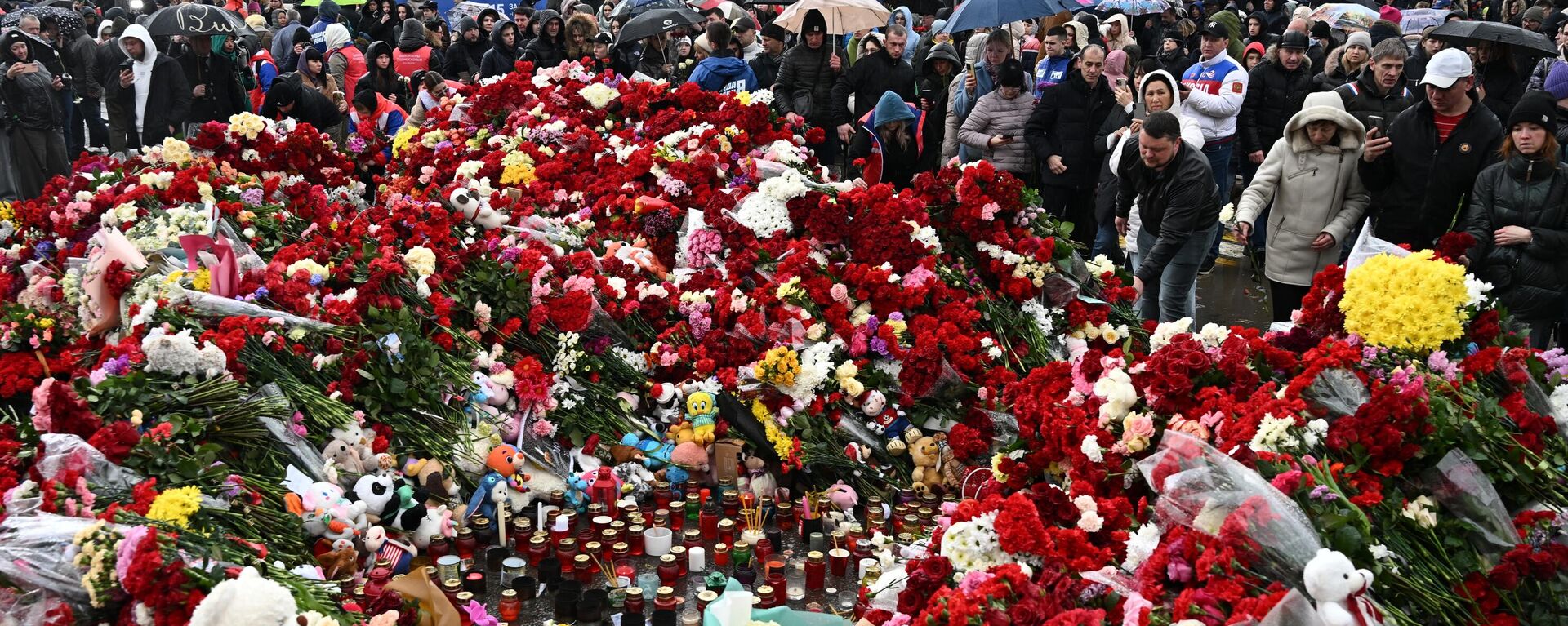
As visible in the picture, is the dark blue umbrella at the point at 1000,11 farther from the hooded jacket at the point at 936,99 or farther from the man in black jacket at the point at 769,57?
the man in black jacket at the point at 769,57

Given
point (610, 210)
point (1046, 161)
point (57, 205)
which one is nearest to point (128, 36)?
point (57, 205)

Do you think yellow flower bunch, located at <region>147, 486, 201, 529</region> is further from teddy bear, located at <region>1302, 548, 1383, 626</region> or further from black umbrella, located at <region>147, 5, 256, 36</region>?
black umbrella, located at <region>147, 5, 256, 36</region>

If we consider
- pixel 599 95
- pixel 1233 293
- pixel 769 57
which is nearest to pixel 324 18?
pixel 769 57

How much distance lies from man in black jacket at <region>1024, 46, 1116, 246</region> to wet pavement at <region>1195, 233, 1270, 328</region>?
1.08 metres

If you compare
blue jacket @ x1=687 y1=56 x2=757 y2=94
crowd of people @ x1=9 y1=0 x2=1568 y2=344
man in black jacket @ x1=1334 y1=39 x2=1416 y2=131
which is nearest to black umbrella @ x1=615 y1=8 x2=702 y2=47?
crowd of people @ x1=9 y1=0 x2=1568 y2=344

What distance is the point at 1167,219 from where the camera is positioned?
6.15 meters

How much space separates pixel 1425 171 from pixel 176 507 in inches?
218

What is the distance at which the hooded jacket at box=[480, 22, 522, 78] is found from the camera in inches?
466

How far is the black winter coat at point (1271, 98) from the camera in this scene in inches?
347

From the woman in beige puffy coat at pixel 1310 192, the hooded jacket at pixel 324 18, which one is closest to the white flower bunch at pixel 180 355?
the woman in beige puffy coat at pixel 1310 192

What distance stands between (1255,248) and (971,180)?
13.6ft

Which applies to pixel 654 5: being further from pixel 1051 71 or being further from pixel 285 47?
pixel 285 47

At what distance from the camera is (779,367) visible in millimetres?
5184

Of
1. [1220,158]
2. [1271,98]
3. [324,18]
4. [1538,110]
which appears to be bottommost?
[324,18]
